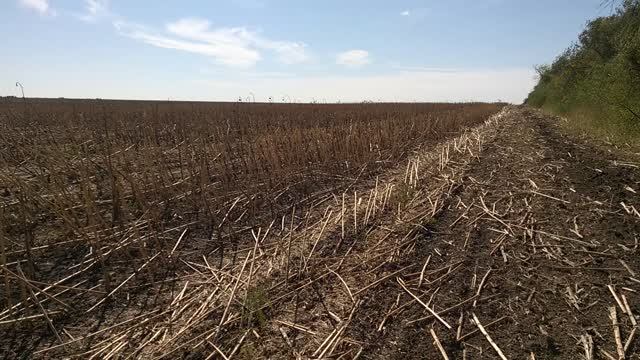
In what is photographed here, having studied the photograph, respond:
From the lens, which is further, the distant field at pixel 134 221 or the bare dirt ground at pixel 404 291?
the distant field at pixel 134 221

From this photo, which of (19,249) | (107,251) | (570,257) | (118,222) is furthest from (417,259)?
(19,249)

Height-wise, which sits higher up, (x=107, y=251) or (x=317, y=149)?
(x=317, y=149)

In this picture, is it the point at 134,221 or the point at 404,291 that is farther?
the point at 134,221

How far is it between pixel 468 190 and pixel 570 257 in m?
2.26

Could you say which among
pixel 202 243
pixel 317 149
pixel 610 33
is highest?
pixel 610 33

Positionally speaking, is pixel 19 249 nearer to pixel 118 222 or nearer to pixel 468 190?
pixel 118 222

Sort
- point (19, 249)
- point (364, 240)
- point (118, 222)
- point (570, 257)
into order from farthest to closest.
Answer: point (118, 222) < point (364, 240) < point (19, 249) < point (570, 257)

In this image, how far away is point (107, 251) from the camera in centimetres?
437

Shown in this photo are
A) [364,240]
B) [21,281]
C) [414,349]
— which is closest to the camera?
[414,349]

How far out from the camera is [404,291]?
3.44 m

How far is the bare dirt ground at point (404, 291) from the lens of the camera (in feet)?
9.27

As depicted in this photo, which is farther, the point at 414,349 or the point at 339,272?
the point at 339,272

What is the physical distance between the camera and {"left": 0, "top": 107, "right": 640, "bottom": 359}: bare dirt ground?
2.83 m

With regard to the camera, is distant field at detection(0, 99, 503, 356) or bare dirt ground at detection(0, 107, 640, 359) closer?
bare dirt ground at detection(0, 107, 640, 359)
